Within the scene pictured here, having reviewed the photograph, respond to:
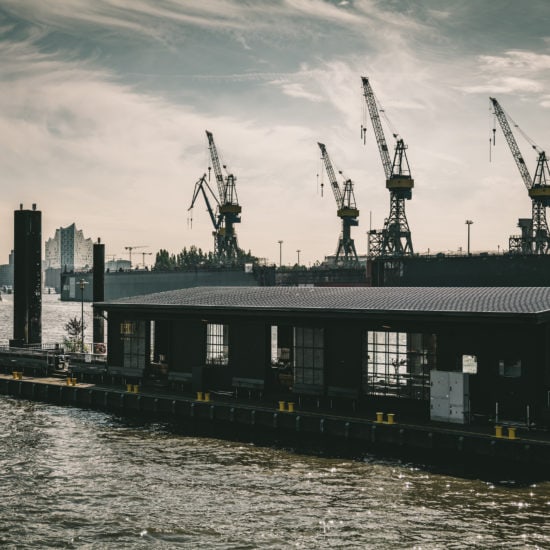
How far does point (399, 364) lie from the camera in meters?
36.8

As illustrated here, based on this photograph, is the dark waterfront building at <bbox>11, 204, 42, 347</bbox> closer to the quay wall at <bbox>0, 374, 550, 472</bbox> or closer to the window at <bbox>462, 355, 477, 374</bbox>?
the quay wall at <bbox>0, 374, 550, 472</bbox>

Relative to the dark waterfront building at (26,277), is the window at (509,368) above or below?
below

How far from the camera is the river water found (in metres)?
23.3

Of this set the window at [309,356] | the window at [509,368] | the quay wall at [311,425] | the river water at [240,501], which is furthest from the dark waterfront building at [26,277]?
the window at [509,368]

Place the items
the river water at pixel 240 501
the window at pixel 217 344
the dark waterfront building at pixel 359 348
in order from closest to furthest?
1. the river water at pixel 240 501
2. the dark waterfront building at pixel 359 348
3. the window at pixel 217 344

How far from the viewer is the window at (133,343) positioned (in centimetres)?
4738

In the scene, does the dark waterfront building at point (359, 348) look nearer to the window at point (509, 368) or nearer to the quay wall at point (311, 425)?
the window at point (509, 368)

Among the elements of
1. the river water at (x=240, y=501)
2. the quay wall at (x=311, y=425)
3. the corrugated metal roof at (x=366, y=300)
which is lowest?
the river water at (x=240, y=501)

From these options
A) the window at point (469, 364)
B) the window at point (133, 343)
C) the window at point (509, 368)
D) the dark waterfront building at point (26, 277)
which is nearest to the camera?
the window at point (509, 368)

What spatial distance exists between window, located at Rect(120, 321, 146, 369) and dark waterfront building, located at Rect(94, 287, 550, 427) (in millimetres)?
73

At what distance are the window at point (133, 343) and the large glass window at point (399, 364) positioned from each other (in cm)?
1580

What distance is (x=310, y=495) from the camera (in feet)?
89.9

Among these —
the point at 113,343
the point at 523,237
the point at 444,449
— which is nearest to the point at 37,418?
the point at 113,343

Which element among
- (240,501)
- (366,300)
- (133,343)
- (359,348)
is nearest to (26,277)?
(133,343)
